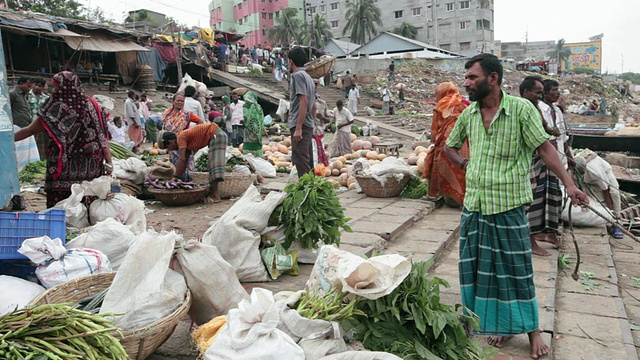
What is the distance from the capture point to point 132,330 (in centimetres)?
222

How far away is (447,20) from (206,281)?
2321 inches

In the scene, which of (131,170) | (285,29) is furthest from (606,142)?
(285,29)

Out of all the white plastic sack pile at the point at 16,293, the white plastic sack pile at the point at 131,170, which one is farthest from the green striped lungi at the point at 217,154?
the white plastic sack pile at the point at 16,293

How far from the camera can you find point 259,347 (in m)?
2.10

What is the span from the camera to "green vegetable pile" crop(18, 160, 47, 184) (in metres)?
7.52

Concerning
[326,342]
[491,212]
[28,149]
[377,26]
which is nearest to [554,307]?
[491,212]

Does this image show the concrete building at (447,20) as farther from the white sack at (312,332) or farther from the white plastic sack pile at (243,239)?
the white sack at (312,332)

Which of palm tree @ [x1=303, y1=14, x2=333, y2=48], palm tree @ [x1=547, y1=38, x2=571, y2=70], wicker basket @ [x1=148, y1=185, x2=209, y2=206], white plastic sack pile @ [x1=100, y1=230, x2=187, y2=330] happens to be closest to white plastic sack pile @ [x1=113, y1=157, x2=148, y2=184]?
wicker basket @ [x1=148, y1=185, x2=209, y2=206]

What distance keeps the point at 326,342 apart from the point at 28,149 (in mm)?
7435

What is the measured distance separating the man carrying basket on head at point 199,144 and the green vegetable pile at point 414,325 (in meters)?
4.18

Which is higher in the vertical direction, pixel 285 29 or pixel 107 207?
pixel 285 29

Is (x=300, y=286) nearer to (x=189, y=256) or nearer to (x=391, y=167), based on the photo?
(x=189, y=256)

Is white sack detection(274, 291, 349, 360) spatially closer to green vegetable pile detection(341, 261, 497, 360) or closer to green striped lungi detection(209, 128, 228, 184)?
green vegetable pile detection(341, 261, 497, 360)

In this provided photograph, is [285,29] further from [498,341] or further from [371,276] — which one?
[371,276]
